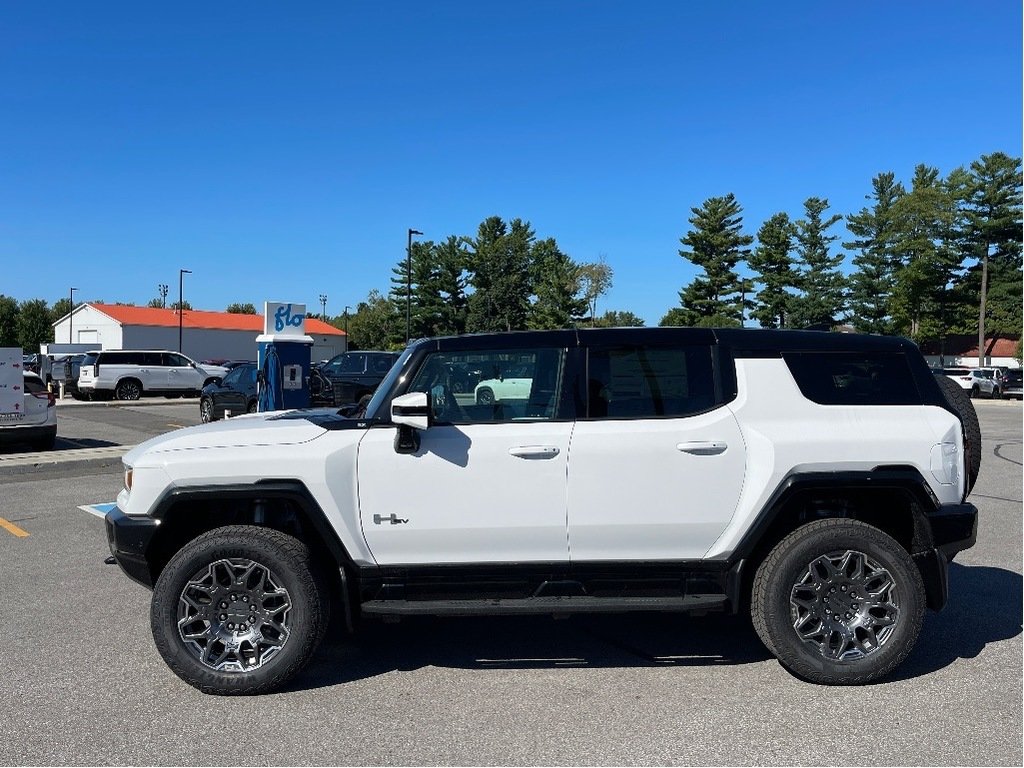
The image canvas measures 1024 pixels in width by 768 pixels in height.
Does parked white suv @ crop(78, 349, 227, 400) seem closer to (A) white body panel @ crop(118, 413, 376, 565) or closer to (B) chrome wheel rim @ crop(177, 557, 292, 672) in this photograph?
(A) white body panel @ crop(118, 413, 376, 565)

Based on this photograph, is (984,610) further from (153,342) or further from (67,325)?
(67,325)

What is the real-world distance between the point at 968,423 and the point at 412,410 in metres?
3.16

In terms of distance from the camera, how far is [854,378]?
4.20 meters

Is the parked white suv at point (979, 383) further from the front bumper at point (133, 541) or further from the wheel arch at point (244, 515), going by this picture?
the front bumper at point (133, 541)

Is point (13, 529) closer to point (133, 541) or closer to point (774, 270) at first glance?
point (133, 541)

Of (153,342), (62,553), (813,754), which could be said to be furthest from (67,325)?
(813,754)

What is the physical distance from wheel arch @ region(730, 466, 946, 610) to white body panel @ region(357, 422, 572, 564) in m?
0.99

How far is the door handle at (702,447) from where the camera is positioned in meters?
3.96

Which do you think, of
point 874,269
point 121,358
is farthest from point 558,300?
point 121,358

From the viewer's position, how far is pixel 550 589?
3980 mm

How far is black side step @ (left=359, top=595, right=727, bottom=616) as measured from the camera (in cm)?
392

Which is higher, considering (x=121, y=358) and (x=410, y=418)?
(x=121, y=358)

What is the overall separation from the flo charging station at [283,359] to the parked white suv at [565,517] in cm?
864

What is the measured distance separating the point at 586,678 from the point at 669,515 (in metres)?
0.93
